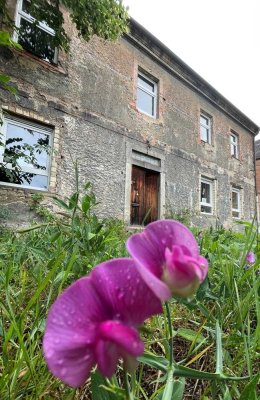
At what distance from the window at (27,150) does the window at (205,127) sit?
645 centimetres

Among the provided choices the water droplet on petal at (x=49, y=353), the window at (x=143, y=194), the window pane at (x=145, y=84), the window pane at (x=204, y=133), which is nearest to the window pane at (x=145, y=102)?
the window pane at (x=145, y=84)

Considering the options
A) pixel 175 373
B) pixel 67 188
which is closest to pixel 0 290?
pixel 175 373

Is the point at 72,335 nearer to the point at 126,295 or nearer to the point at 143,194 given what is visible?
the point at 126,295

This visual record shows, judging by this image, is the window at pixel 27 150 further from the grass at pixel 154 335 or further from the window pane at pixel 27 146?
the grass at pixel 154 335

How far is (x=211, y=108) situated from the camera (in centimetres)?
1053

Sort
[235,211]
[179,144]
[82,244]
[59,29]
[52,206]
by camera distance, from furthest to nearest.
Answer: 1. [235,211]
2. [179,144]
3. [52,206]
4. [59,29]
5. [82,244]

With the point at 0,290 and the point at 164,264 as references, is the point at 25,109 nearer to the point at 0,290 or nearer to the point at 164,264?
the point at 0,290

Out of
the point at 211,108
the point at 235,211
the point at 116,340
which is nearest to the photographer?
the point at 116,340

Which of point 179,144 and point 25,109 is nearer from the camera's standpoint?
point 25,109

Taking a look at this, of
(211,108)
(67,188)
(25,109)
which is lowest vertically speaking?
(67,188)

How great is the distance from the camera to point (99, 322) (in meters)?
0.25

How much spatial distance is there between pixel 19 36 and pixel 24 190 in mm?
3170

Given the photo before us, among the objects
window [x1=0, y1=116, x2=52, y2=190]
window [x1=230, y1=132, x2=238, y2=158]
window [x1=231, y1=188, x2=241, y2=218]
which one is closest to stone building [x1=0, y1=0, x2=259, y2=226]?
window [x1=0, y1=116, x2=52, y2=190]

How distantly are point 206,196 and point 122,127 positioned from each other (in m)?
4.45
